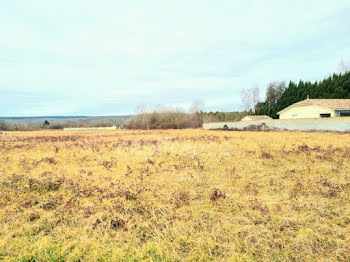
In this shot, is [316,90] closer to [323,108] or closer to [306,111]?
[306,111]

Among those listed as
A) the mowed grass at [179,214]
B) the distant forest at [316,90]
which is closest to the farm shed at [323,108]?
the distant forest at [316,90]

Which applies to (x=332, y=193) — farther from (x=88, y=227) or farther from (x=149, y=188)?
(x=88, y=227)

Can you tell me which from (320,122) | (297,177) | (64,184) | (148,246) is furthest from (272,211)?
(320,122)

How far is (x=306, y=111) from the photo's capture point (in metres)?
32.2

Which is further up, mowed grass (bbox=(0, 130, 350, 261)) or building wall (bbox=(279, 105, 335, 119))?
building wall (bbox=(279, 105, 335, 119))

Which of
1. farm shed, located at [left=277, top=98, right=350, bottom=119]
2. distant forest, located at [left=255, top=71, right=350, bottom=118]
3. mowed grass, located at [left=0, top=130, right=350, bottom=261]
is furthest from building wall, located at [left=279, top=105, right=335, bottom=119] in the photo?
mowed grass, located at [left=0, top=130, right=350, bottom=261]

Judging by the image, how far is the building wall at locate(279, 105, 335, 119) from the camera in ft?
97.2

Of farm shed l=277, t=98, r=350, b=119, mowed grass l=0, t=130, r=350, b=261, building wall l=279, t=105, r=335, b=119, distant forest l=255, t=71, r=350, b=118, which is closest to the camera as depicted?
mowed grass l=0, t=130, r=350, b=261

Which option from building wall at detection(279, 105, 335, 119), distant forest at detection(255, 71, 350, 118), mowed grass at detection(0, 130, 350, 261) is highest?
distant forest at detection(255, 71, 350, 118)

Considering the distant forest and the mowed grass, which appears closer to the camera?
the mowed grass

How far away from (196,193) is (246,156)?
458 centimetres

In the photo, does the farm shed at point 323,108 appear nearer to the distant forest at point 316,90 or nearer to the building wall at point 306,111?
the building wall at point 306,111

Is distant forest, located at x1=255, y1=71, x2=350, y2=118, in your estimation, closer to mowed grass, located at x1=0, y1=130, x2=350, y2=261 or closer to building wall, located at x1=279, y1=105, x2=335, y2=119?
building wall, located at x1=279, y1=105, x2=335, y2=119

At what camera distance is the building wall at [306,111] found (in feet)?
97.2
